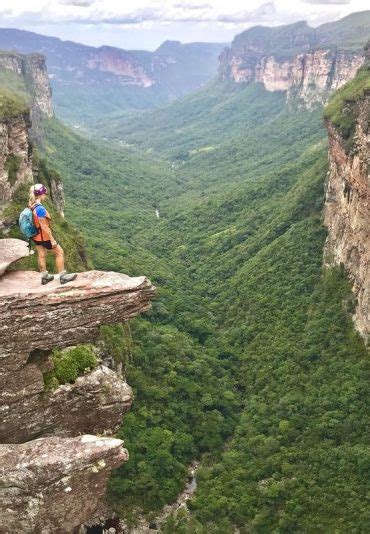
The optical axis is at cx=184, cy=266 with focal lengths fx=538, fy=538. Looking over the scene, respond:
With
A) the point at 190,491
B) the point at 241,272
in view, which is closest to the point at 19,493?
the point at 190,491

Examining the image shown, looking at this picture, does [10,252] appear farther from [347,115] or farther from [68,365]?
[347,115]

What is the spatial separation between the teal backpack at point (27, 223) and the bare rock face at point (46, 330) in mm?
1844

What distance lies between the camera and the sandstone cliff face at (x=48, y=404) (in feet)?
64.1

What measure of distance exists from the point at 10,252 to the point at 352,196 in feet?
188

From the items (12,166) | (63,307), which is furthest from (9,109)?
(63,307)

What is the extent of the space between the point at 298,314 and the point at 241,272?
20.6 m

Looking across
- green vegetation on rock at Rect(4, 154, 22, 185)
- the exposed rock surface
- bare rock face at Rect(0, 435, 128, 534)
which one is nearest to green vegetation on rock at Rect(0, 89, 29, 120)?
green vegetation on rock at Rect(4, 154, 22, 185)

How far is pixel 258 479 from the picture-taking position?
5534 cm

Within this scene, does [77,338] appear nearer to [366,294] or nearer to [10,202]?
[10,202]

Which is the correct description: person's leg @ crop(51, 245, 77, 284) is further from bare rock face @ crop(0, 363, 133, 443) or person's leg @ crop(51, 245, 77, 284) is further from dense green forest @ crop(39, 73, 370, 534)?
dense green forest @ crop(39, 73, 370, 534)

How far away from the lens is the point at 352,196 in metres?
70.4

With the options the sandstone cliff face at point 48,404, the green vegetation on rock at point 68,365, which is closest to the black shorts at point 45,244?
the sandstone cliff face at point 48,404

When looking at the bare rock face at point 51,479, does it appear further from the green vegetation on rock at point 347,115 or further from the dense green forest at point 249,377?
the green vegetation on rock at point 347,115

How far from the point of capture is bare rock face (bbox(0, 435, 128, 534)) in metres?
19.3
